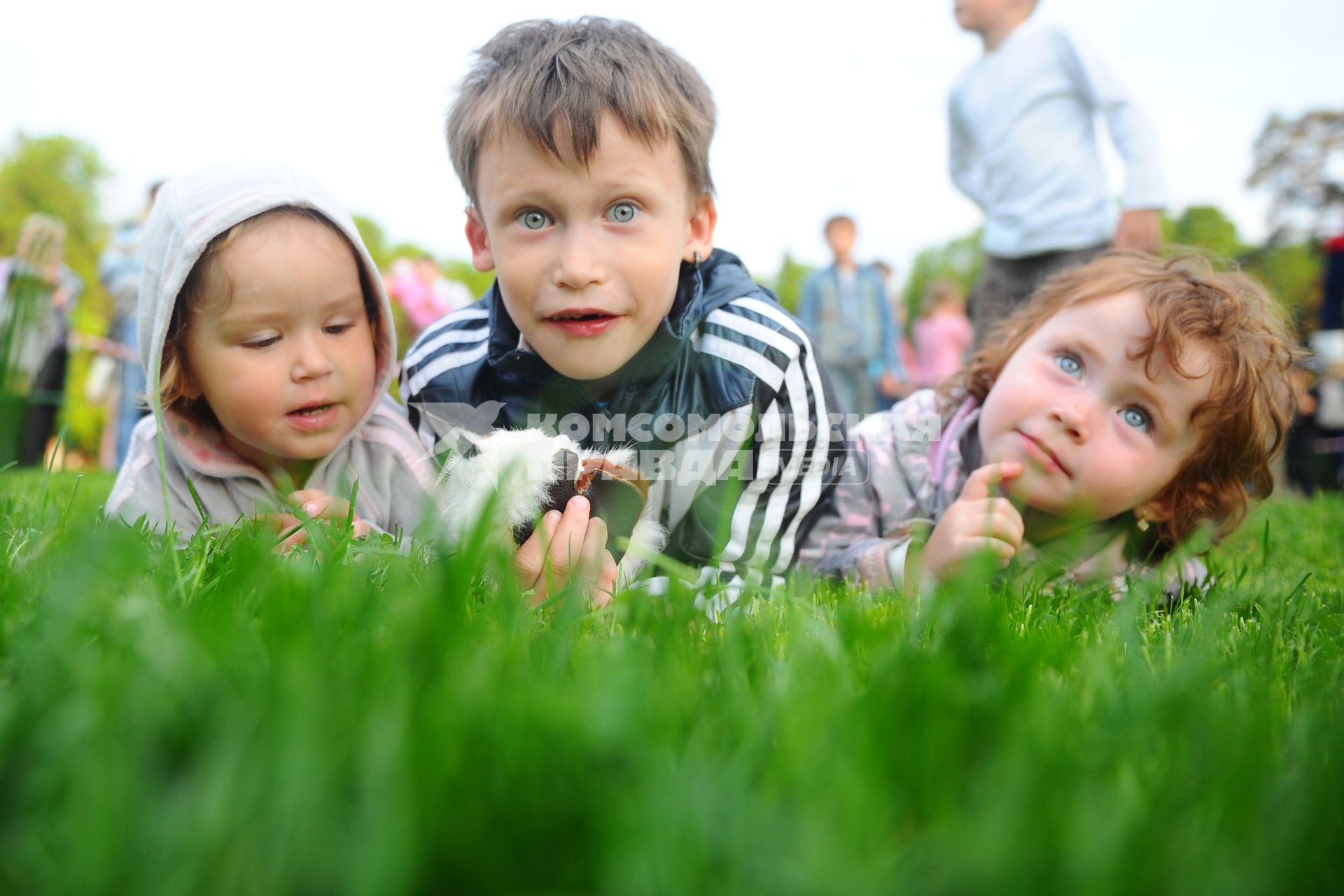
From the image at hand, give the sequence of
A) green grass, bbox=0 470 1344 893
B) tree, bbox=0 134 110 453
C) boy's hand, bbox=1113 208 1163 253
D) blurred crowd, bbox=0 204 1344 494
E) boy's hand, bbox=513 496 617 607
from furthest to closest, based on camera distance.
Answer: tree, bbox=0 134 110 453 < blurred crowd, bbox=0 204 1344 494 < boy's hand, bbox=1113 208 1163 253 < boy's hand, bbox=513 496 617 607 < green grass, bbox=0 470 1344 893

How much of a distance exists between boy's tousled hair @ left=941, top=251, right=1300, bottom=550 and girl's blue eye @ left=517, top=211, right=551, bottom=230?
143 centimetres

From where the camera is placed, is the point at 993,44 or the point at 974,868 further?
the point at 993,44

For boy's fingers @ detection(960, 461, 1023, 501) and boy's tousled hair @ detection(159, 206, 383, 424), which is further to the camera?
boy's fingers @ detection(960, 461, 1023, 501)

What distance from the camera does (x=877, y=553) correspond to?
8.09ft

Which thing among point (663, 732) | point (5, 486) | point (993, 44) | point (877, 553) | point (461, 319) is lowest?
point (877, 553)

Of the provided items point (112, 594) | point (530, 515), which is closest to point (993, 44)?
point (530, 515)

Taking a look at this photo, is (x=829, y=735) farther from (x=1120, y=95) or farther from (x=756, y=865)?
(x=1120, y=95)

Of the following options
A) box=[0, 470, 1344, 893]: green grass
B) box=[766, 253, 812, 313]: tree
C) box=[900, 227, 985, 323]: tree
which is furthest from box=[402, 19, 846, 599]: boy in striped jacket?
box=[900, 227, 985, 323]: tree

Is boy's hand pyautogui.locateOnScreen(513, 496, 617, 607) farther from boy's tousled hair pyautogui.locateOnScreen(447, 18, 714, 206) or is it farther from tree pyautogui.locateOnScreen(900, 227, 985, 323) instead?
tree pyautogui.locateOnScreen(900, 227, 985, 323)

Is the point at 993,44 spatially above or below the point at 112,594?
above

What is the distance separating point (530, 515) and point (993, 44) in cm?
368

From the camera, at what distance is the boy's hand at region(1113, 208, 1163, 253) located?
391 cm

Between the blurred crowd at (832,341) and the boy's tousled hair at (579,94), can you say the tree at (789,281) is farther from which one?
the boy's tousled hair at (579,94)

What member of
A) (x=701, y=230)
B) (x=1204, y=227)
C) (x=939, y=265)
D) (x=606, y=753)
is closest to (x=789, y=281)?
(x=1204, y=227)
